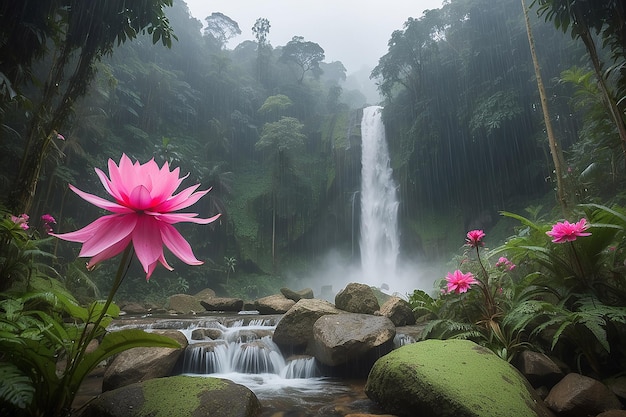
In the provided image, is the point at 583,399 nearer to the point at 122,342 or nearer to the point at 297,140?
the point at 122,342

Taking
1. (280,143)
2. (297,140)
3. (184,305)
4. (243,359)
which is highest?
(297,140)

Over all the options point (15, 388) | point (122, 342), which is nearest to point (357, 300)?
point (122, 342)

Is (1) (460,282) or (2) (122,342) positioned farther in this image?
(1) (460,282)

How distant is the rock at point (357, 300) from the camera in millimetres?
6094

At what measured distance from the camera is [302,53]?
106 feet

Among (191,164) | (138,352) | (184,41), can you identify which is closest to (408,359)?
(138,352)

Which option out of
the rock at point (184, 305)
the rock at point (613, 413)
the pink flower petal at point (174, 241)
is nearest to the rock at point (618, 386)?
the rock at point (613, 413)

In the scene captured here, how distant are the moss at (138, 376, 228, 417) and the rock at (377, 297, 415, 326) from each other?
13.4 ft

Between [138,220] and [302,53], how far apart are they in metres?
34.8

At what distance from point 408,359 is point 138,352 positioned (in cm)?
296

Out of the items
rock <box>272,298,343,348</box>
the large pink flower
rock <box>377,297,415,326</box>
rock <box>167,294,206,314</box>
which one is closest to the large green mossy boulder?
the large pink flower

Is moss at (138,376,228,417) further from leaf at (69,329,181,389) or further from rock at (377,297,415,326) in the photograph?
rock at (377,297,415,326)

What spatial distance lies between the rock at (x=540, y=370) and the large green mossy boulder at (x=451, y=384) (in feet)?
1.17

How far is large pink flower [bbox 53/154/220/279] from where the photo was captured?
2.98 ft
